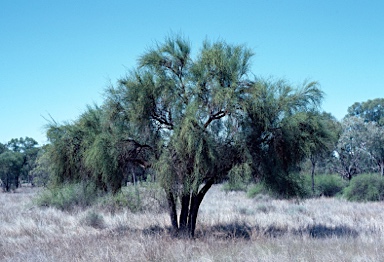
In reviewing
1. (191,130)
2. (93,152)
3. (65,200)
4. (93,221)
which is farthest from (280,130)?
(65,200)

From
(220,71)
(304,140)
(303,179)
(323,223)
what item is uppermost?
(220,71)

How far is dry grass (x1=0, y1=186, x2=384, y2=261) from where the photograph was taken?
9.02m

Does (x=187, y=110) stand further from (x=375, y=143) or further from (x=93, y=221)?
(x=375, y=143)

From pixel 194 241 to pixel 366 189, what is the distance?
21.2 meters

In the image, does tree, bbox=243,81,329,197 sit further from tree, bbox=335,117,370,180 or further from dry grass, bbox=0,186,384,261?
tree, bbox=335,117,370,180

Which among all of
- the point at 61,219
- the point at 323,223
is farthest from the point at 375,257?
the point at 61,219

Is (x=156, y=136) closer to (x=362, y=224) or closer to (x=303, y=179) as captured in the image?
(x=303, y=179)

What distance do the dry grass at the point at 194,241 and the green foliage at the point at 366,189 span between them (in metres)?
10.4

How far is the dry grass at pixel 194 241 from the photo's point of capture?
9016mm

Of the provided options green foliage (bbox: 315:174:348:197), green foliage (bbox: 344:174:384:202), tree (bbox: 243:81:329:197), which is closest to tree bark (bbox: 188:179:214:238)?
tree (bbox: 243:81:329:197)

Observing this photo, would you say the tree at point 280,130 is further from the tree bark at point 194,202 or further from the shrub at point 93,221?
the shrub at point 93,221

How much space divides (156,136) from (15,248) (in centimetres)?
526

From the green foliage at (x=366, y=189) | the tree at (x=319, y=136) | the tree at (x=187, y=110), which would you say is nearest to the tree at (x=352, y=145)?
the green foliage at (x=366, y=189)

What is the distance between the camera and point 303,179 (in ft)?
44.1
